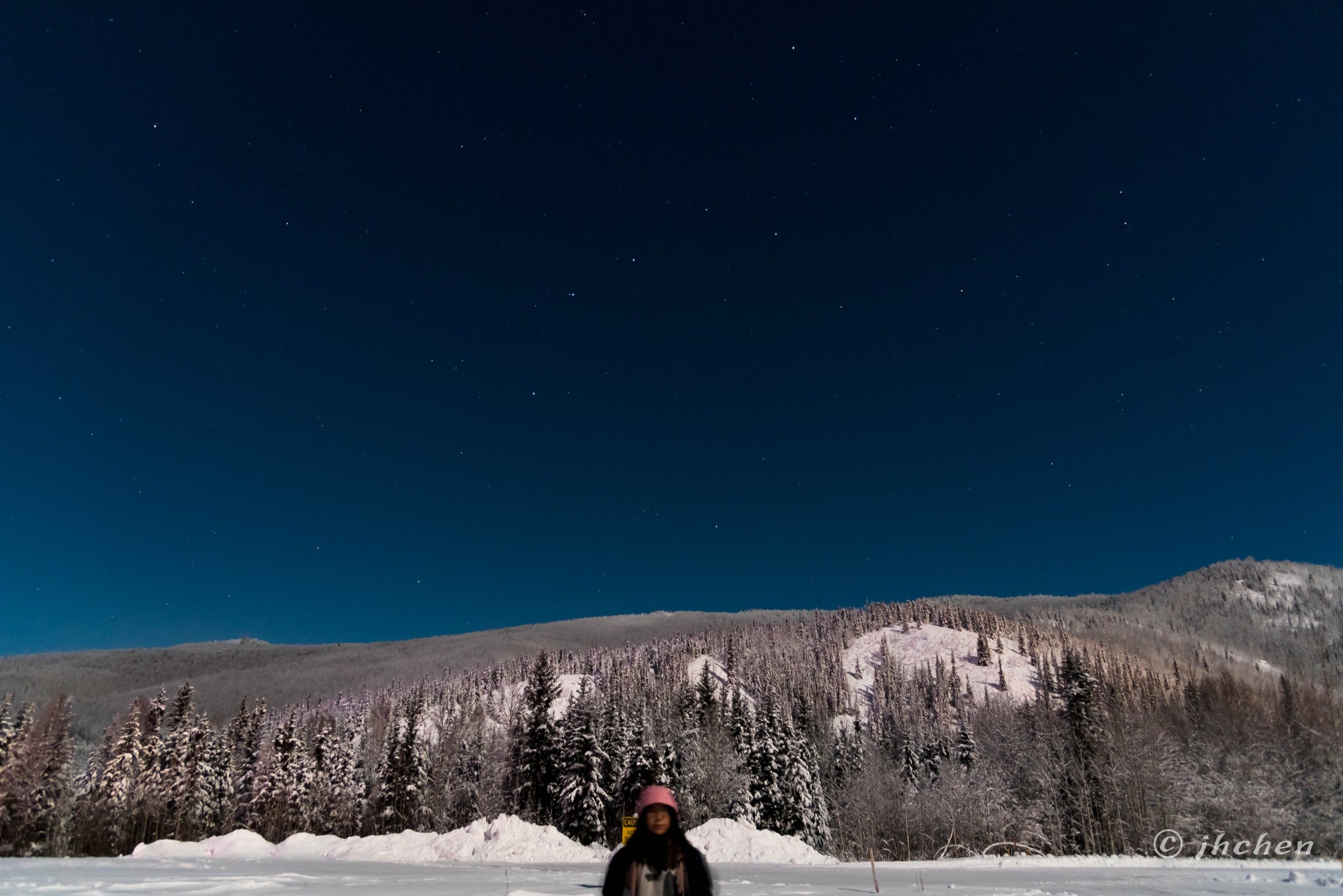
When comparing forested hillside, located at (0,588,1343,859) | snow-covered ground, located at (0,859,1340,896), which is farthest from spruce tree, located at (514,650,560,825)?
snow-covered ground, located at (0,859,1340,896)

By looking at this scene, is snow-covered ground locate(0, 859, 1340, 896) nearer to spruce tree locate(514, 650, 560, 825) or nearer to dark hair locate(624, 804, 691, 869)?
dark hair locate(624, 804, 691, 869)

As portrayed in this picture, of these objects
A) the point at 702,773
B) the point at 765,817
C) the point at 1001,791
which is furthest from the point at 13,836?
the point at 1001,791

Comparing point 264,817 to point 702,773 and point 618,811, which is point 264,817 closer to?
point 618,811

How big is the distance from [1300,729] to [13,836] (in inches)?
3499

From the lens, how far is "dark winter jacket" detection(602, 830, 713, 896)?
501 centimetres

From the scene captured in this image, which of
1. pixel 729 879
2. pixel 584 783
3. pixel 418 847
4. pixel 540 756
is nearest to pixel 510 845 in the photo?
pixel 418 847

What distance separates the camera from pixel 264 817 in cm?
6362

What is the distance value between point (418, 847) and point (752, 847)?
1710cm

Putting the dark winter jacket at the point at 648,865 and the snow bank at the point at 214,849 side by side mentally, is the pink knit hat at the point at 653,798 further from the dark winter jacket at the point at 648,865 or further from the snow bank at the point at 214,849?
the snow bank at the point at 214,849

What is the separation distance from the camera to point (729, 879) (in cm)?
2311

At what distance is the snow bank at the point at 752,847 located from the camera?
115 feet

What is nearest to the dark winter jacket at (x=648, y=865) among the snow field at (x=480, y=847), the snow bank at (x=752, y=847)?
the snow bank at (x=752, y=847)

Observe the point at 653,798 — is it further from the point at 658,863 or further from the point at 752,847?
the point at 752,847

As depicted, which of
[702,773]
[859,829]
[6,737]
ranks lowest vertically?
[859,829]
